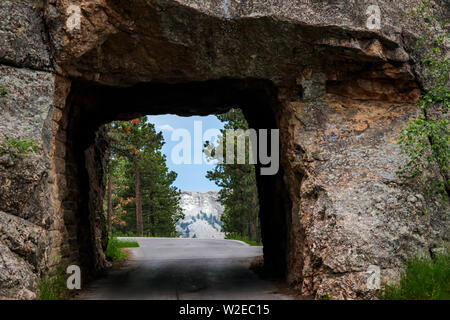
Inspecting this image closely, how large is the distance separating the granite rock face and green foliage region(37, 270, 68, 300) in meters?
0.16

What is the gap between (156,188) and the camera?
112ft

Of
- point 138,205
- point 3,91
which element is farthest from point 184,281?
point 138,205

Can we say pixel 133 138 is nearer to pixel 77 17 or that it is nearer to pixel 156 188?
pixel 156 188

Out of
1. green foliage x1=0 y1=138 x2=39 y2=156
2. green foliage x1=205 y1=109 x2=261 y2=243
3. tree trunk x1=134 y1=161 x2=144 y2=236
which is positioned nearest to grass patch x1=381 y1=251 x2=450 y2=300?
green foliage x1=0 y1=138 x2=39 y2=156

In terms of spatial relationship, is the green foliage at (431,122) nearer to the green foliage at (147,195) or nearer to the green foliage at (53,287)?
the green foliage at (53,287)

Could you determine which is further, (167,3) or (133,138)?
(133,138)

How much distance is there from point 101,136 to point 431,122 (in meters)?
8.50

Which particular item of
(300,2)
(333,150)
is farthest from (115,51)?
(333,150)

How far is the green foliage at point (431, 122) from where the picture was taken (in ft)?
21.6

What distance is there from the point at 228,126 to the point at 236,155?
180 centimetres

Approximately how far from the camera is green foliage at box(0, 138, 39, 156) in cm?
564

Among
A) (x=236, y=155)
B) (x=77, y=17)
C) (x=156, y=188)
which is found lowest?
(x=156, y=188)

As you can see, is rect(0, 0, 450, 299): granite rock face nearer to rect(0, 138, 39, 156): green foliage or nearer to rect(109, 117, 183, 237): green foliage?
rect(0, 138, 39, 156): green foliage

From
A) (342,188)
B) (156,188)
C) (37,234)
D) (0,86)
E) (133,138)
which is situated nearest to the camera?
(37,234)
